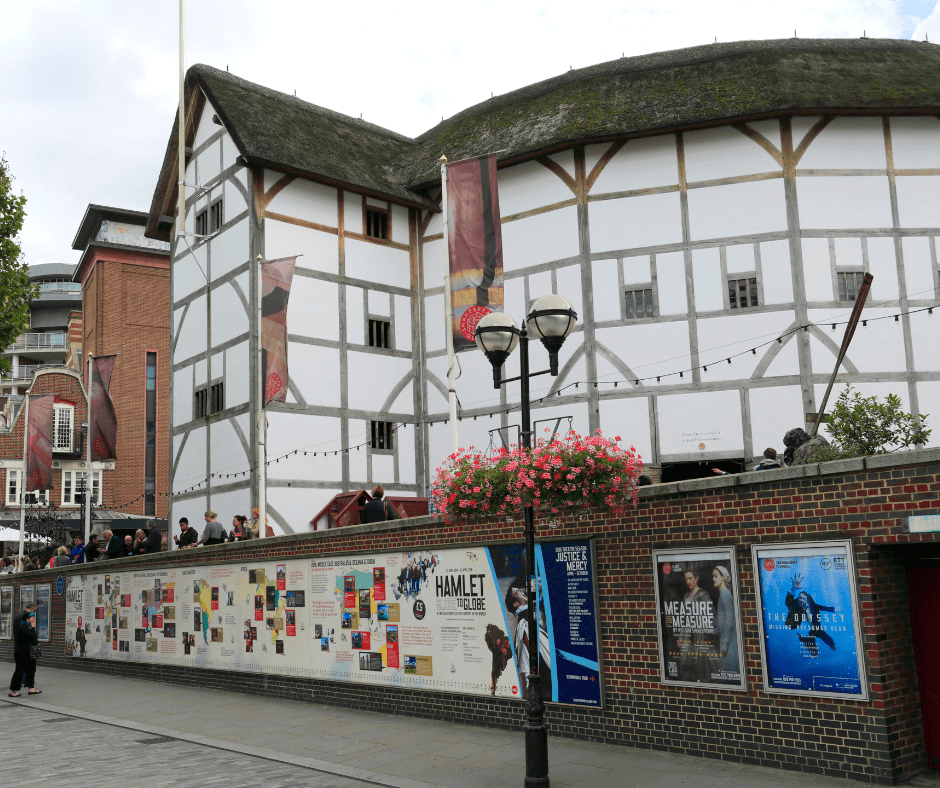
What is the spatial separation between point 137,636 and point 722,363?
46.2ft

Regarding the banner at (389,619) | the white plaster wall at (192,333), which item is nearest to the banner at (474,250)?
the banner at (389,619)

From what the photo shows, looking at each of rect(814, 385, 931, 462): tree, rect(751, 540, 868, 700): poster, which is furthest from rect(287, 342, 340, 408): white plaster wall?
rect(751, 540, 868, 700): poster

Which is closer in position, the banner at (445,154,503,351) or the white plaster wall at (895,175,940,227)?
the banner at (445,154,503,351)

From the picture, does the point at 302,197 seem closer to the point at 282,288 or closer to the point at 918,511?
the point at 282,288

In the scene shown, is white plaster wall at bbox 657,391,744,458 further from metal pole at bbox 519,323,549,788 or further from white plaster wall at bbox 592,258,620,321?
metal pole at bbox 519,323,549,788

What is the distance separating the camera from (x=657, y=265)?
75.3 feet

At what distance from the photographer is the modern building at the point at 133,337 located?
50.6 meters

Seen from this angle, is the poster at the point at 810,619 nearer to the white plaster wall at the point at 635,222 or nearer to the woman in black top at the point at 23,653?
the woman in black top at the point at 23,653

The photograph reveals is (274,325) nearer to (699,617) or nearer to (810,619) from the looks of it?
(699,617)

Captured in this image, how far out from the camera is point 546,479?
910cm

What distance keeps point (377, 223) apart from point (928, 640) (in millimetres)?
20910

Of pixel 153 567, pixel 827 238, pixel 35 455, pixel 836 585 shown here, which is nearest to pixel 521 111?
pixel 827 238

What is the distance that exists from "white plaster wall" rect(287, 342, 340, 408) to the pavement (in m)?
10.6

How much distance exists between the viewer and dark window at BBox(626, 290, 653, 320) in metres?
23.0
